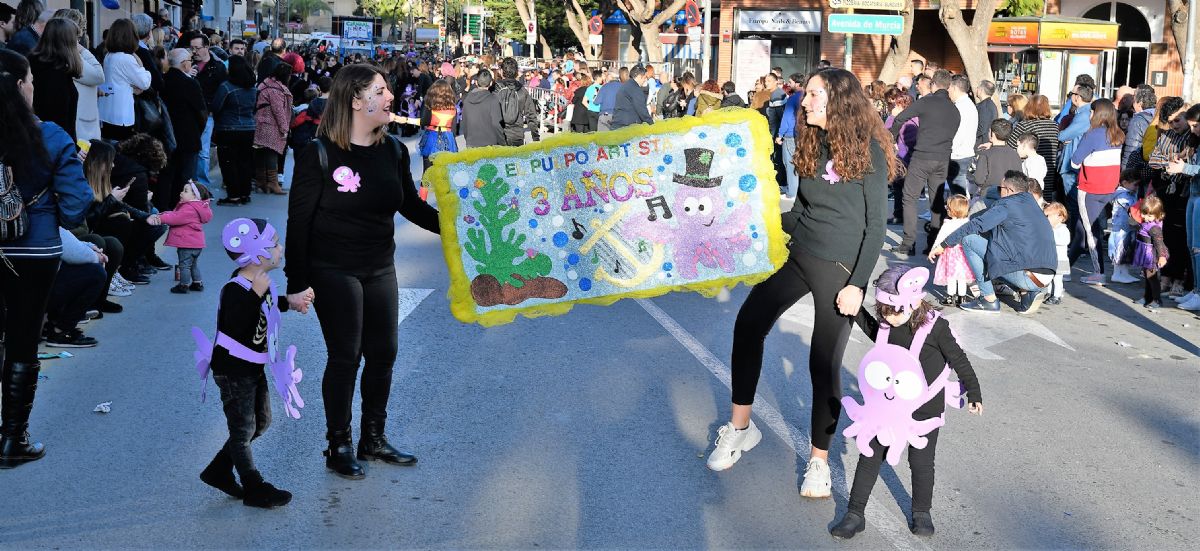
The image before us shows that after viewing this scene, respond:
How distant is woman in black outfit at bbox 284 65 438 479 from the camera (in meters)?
5.29

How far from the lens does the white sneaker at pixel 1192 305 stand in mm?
10543

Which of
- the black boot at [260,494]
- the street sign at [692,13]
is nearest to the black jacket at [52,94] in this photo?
the black boot at [260,494]

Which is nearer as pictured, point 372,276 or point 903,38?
point 372,276

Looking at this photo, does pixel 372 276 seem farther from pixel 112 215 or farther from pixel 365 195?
pixel 112 215

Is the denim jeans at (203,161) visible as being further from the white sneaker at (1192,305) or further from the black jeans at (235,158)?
the white sneaker at (1192,305)

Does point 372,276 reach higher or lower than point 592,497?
higher

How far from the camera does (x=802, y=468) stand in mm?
5973

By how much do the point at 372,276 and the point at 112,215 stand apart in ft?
16.0

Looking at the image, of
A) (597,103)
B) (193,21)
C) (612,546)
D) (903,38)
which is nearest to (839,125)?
(612,546)

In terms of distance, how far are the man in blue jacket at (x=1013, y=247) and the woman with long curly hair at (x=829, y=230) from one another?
17.0 ft

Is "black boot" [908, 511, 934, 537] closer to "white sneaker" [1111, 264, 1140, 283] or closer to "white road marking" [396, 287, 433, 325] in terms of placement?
"white road marking" [396, 287, 433, 325]

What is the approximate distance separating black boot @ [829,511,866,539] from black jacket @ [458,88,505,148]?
9.58 metres

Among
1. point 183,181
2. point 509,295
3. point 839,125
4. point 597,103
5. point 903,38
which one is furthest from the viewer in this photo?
point 903,38

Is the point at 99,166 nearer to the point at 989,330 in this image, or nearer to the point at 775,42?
the point at 989,330
